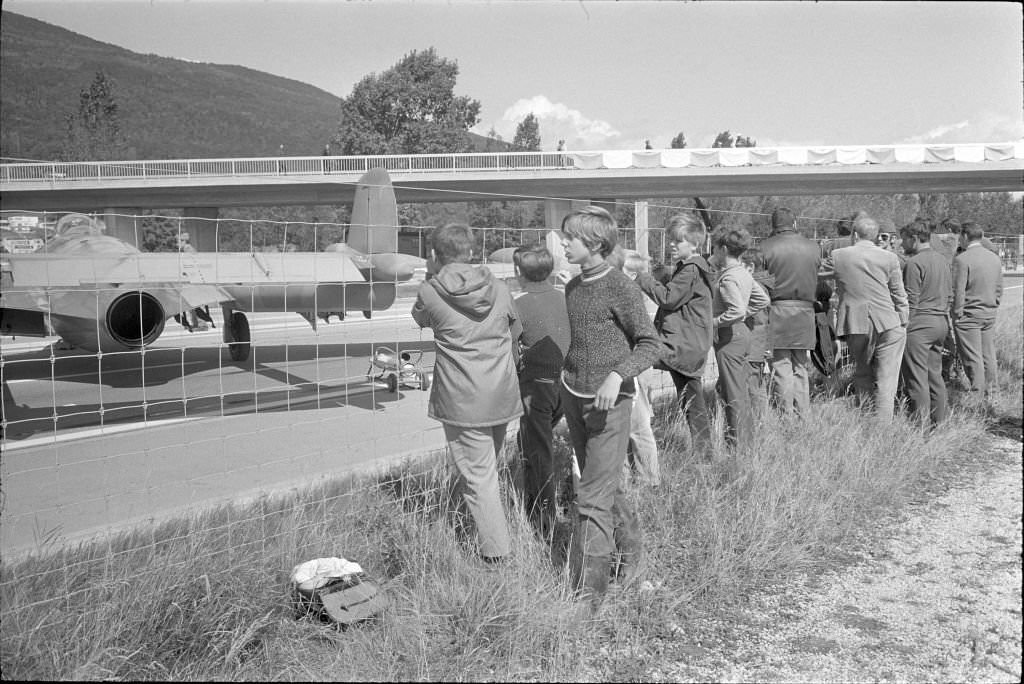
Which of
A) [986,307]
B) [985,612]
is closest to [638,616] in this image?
[985,612]

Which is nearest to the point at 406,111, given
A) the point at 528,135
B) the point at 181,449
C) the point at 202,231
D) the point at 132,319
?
the point at 528,135

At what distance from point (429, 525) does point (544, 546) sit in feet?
2.02

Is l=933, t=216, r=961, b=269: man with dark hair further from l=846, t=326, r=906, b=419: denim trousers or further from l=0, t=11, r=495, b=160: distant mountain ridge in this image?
l=0, t=11, r=495, b=160: distant mountain ridge

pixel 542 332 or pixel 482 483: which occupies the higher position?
pixel 542 332

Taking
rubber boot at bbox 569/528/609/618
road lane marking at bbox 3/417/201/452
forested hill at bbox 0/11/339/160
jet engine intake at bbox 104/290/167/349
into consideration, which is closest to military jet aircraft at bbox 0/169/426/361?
jet engine intake at bbox 104/290/167/349

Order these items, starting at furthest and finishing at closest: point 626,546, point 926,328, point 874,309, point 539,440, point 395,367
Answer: point 395,367 → point 926,328 → point 874,309 → point 539,440 → point 626,546

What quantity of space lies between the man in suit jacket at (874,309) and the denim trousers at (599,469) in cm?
416

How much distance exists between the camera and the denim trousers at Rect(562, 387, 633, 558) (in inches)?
131

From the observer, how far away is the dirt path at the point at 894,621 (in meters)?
3.06

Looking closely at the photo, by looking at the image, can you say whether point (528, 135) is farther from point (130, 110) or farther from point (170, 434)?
point (130, 110)

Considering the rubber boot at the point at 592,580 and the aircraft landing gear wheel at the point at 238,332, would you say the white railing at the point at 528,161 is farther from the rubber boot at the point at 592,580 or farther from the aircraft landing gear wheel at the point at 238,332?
the rubber boot at the point at 592,580

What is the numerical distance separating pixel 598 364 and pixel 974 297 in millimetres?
6040

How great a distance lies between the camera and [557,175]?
4428 centimetres

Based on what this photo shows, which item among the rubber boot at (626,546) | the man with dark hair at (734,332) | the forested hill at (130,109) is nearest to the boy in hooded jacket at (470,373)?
the rubber boot at (626,546)
